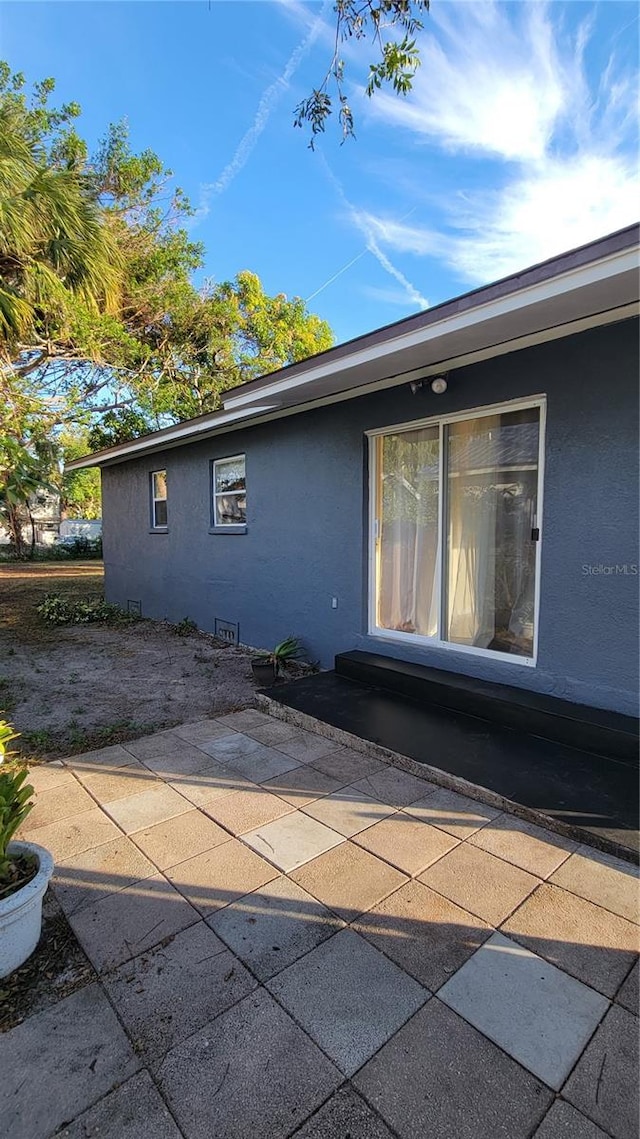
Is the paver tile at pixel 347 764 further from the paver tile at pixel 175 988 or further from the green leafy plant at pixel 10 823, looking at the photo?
the green leafy plant at pixel 10 823

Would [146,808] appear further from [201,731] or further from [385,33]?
[385,33]

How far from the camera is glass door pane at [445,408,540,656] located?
12.1 ft

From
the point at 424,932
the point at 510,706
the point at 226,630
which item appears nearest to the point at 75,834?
the point at 424,932

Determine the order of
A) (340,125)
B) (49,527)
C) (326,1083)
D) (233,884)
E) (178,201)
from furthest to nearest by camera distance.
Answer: (49,527) → (178,201) → (340,125) → (233,884) → (326,1083)

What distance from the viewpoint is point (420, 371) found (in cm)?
407

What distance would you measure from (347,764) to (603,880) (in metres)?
1.50

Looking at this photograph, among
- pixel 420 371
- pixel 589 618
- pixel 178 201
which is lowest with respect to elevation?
pixel 589 618

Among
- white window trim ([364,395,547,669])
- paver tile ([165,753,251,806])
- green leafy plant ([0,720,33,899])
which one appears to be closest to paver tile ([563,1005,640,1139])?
green leafy plant ([0,720,33,899])

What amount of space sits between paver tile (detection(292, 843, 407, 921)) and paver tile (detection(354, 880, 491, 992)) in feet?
0.19

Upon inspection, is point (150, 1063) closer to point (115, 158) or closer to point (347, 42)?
point (347, 42)

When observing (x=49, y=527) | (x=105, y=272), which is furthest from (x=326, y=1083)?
(x=49, y=527)

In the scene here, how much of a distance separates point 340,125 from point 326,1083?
4.56 meters

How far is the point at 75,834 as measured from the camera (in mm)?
2568

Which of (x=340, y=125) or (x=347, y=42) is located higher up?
(x=347, y=42)
